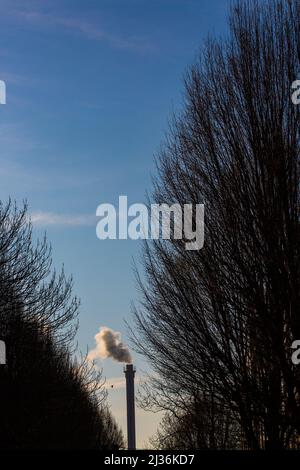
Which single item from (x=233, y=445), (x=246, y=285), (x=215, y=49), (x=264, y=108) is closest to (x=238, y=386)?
(x=246, y=285)

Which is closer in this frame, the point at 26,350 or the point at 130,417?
→ the point at 26,350

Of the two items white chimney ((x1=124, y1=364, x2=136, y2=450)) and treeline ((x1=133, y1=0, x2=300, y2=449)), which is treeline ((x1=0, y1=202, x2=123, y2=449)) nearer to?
treeline ((x1=133, y1=0, x2=300, y2=449))

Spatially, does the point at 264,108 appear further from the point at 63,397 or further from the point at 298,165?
the point at 63,397

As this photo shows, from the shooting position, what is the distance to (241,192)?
18.4 meters

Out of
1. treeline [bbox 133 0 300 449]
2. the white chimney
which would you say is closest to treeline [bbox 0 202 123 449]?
treeline [bbox 133 0 300 449]

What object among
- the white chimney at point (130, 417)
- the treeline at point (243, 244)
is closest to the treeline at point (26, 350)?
the treeline at point (243, 244)

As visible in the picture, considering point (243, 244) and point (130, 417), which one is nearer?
point (243, 244)

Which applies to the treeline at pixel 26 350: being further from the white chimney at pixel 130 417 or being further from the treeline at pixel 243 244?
the white chimney at pixel 130 417

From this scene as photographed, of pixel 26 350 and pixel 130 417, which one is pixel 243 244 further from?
pixel 130 417

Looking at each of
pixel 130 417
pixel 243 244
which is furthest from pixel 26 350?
pixel 130 417

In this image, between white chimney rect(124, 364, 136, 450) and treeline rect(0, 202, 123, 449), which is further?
white chimney rect(124, 364, 136, 450)

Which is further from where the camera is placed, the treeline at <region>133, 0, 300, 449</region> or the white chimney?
the white chimney

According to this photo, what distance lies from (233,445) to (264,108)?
1430 centimetres

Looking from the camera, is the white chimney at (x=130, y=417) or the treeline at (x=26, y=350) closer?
the treeline at (x=26, y=350)
